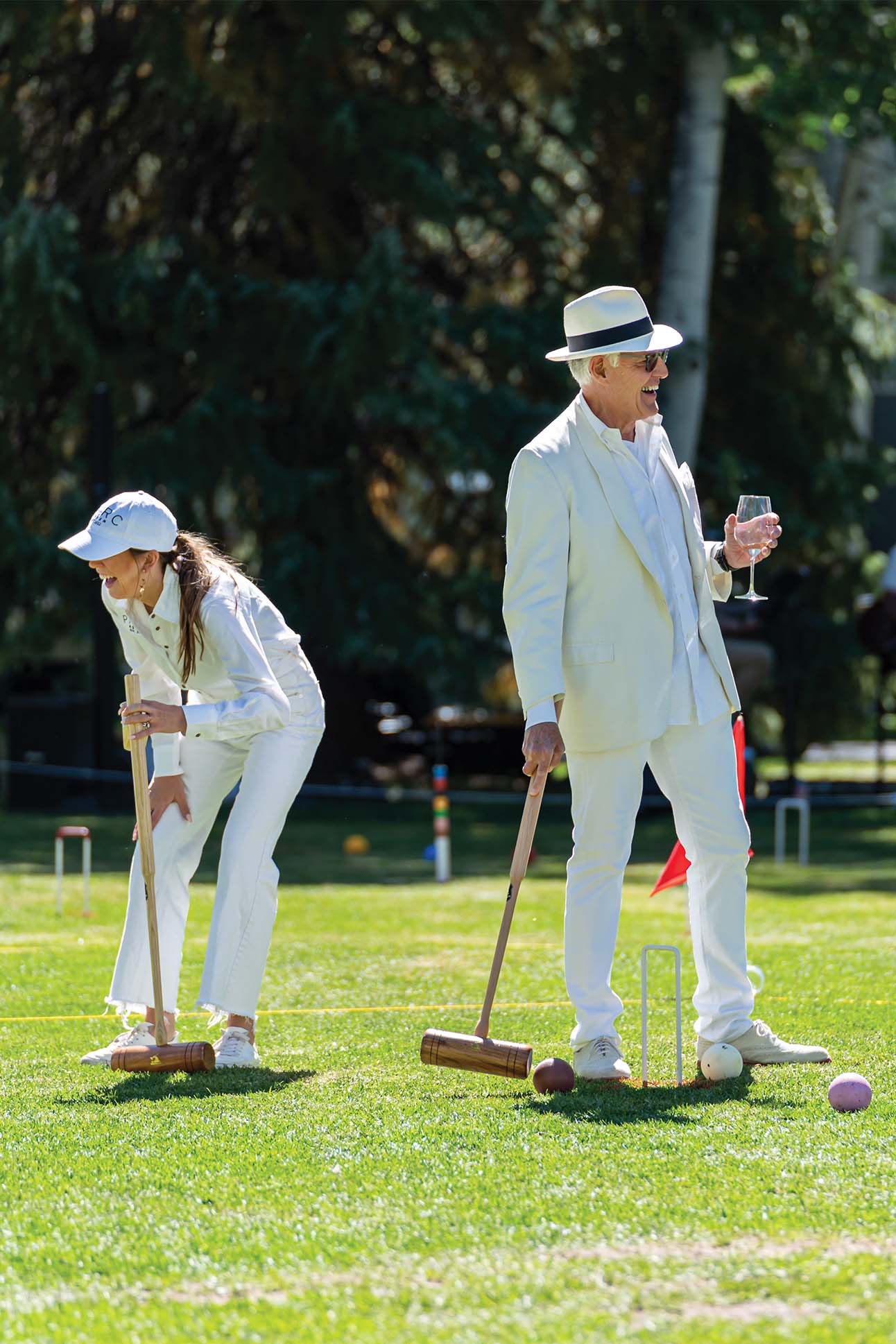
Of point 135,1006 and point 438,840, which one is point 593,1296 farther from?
point 438,840

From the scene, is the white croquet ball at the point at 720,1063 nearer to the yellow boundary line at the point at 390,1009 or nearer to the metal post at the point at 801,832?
the yellow boundary line at the point at 390,1009

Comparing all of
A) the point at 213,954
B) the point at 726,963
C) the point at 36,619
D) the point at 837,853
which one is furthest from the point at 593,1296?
the point at 36,619

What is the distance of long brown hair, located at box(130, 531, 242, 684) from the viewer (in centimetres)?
543

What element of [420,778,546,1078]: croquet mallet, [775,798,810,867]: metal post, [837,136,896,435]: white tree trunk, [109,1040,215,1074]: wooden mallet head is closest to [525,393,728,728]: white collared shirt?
[420,778,546,1078]: croquet mallet

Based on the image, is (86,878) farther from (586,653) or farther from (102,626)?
(102,626)

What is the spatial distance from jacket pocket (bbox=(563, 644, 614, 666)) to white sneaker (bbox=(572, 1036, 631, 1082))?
Result: 37.2 inches

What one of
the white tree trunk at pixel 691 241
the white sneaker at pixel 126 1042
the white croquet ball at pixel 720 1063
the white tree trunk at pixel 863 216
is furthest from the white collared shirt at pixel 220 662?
the white tree trunk at pixel 863 216

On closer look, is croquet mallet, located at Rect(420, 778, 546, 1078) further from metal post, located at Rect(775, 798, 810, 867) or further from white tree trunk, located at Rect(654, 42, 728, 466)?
white tree trunk, located at Rect(654, 42, 728, 466)

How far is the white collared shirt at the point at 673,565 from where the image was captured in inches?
202

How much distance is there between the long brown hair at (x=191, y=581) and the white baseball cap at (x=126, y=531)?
0.08m

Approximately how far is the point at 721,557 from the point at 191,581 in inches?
55.6

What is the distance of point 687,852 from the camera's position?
17.3ft

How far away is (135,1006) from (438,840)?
538cm

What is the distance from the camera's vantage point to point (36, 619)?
16.5 metres
